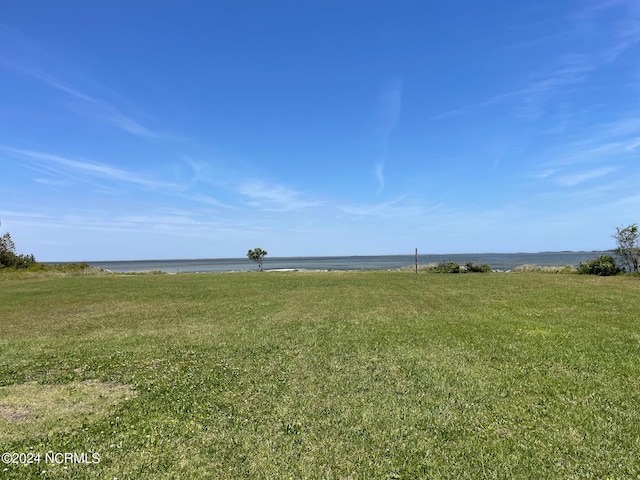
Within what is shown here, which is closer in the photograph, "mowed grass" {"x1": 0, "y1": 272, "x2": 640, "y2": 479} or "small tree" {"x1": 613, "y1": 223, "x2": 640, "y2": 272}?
"mowed grass" {"x1": 0, "y1": 272, "x2": 640, "y2": 479}

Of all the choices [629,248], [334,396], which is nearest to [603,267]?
[629,248]

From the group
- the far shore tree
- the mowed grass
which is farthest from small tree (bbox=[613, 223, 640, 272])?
the far shore tree

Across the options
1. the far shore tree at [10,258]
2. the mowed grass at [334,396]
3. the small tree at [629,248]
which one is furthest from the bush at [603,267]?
the far shore tree at [10,258]

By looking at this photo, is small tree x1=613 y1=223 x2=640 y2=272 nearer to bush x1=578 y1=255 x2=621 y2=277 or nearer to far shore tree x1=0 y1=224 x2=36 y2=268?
bush x1=578 y1=255 x2=621 y2=277

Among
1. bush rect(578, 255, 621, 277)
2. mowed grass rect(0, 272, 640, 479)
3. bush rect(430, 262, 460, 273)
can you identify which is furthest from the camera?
bush rect(430, 262, 460, 273)

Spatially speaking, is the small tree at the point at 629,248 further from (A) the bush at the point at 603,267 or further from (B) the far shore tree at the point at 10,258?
(B) the far shore tree at the point at 10,258

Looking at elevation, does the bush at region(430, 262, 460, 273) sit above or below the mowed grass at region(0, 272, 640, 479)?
above

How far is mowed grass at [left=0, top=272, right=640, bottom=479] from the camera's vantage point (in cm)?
439

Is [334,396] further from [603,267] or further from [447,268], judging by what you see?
[447,268]

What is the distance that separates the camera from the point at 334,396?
20.8 feet

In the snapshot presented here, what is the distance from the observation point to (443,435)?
16.3ft

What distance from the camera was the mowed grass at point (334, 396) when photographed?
4.39 metres

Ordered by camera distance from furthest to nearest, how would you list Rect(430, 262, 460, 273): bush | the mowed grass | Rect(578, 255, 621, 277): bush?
Rect(430, 262, 460, 273): bush, Rect(578, 255, 621, 277): bush, the mowed grass

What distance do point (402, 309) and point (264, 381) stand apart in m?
9.72
